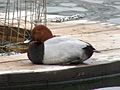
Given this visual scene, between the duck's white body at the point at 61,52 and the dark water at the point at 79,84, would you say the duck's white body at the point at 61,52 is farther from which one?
the dark water at the point at 79,84

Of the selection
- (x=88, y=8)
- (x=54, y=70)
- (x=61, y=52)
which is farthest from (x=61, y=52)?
(x=88, y=8)

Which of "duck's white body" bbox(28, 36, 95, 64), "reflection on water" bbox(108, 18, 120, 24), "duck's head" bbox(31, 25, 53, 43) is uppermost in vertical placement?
"duck's head" bbox(31, 25, 53, 43)

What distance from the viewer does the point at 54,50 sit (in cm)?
434

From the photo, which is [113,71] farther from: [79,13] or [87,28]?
[79,13]

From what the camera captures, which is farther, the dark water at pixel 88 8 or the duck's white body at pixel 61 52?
the dark water at pixel 88 8

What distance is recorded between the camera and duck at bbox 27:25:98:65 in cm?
435

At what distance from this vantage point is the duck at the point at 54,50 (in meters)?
4.35

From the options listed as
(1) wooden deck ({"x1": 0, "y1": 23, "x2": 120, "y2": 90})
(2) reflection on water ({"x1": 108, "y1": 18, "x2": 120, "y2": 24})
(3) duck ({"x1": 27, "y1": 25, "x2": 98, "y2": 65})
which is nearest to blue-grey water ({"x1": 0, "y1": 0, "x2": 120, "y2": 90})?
(2) reflection on water ({"x1": 108, "y1": 18, "x2": 120, "y2": 24})

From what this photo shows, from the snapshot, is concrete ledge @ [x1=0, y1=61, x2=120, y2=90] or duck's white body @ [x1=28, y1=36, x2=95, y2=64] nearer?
concrete ledge @ [x1=0, y1=61, x2=120, y2=90]

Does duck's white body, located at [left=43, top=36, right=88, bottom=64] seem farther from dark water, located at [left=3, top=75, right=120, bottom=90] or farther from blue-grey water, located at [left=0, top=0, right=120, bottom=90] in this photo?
blue-grey water, located at [left=0, top=0, right=120, bottom=90]

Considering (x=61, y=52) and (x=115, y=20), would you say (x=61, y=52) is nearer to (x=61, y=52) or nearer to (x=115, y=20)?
(x=61, y=52)

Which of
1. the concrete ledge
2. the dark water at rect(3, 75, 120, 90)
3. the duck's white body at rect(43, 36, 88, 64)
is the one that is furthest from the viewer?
the duck's white body at rect(43, 36, 88, 64)

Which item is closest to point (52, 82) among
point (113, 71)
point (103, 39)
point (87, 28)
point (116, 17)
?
point (113, 71)

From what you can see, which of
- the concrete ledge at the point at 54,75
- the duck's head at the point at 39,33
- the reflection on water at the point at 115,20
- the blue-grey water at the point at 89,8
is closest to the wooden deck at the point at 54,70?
the concrete ledge at the point at 54,75
